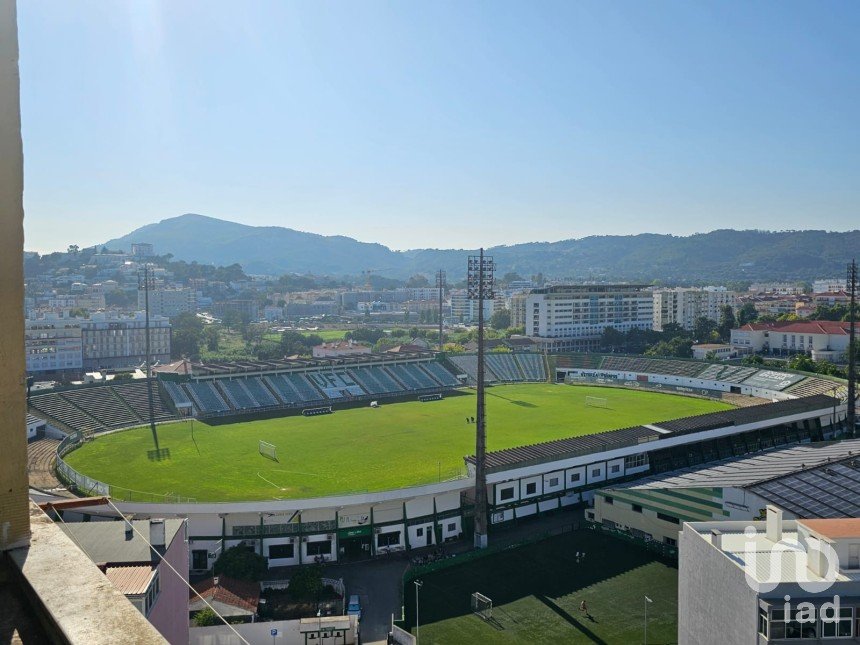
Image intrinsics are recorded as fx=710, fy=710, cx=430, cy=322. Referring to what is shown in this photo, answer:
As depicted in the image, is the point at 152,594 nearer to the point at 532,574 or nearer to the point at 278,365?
the point at 532,574

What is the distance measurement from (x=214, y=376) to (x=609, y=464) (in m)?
23.9

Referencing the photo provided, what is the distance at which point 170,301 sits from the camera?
106 metres

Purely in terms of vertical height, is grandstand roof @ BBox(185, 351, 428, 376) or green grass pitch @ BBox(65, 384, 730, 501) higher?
grandstand roof @ BBox(185, 351, 428, 376)

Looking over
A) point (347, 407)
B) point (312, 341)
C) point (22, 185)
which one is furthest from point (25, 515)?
point (312, 341)

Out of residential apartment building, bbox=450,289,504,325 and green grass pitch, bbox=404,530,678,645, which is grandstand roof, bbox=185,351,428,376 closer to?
green grass pitch, bbox=404,530,678,645

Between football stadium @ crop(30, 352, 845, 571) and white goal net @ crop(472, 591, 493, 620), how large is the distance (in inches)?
185

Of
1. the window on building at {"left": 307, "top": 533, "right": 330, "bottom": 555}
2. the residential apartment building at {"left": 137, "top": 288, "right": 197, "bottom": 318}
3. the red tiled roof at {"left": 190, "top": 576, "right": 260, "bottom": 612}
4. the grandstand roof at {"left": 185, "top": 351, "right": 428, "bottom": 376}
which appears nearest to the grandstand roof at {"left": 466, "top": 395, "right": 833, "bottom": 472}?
the window on building at {"left": 307, "top": 533, "right": 330, "bottom": 555}

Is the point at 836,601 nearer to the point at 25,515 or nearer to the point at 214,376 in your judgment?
the point at 25,515

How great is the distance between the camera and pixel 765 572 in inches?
381

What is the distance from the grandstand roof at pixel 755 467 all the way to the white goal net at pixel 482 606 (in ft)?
22.5

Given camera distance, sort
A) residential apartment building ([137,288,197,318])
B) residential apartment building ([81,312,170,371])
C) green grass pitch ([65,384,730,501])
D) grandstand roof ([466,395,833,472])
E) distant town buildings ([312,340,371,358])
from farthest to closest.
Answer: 1. residential apartment building ([137,288,197,318])
2. residential apartment building ([81,312,170,371])
3. distant town buildings ([312,340,371,358])
4. green grass pitch ([65,384,730,501])
5. grandstand roof ([466,395,833,472])

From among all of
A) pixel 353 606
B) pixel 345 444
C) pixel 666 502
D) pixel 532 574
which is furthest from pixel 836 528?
pixel 345 444

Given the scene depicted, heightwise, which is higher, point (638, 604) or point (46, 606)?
point (46, 606)

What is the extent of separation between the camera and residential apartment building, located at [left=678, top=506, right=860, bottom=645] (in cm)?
900
